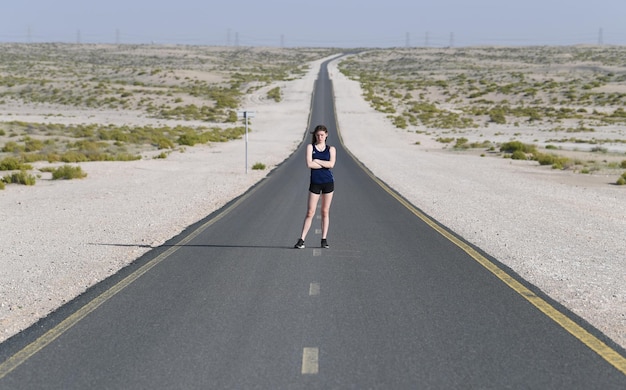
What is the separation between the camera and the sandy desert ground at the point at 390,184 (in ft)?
28.9

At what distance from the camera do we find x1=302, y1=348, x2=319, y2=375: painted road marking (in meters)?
5.47

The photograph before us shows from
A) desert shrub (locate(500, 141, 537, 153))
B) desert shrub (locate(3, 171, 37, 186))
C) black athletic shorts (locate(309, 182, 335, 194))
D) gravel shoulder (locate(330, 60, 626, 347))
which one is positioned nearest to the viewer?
gravel shoulder (locate(330, 60, 626, 347))

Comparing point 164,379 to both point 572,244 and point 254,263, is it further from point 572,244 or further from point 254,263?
point 572,244

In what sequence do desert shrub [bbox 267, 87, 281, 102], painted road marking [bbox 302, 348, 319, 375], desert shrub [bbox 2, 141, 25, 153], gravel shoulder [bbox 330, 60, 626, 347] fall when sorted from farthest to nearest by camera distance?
desert shrub [bbox 267, 87, 281, 102] < desert shrub [bbox 2, 141, 25, 153] < gravel shoulder [bbox 330, 60, 626, 347] < painted road marking [bbox 302, 348, 319, 375]

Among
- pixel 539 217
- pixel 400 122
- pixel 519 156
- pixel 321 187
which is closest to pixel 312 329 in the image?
pixel 321 187

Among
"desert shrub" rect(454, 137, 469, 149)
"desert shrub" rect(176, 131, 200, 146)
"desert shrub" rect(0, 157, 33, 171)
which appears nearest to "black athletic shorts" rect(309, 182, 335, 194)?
"desert shrub" rect(0, 157, 33, 171)

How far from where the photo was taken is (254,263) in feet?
32.8

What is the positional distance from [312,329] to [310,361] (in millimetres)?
922

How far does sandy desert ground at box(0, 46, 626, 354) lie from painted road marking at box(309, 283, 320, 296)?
2.89 metres

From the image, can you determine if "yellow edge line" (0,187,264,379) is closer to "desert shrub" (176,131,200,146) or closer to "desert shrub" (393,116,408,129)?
"desert shrub" (176,131,200,146)

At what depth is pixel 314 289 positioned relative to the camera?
27.2 feet

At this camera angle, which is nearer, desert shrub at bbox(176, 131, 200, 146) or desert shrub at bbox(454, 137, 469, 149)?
desert shrub at bbox(176, 131, 200, 146)

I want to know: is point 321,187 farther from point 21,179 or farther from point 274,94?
point 274,94

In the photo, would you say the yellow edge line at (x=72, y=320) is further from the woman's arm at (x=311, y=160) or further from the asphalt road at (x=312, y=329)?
the woman's arm at (x=311, y=160)
